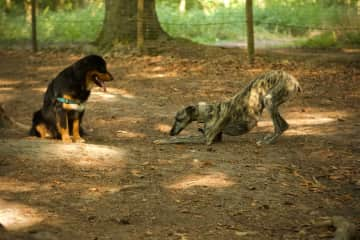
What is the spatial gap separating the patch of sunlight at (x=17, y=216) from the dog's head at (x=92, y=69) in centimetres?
324

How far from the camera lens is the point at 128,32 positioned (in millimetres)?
20266

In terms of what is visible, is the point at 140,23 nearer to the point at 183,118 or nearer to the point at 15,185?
the point at 183,118

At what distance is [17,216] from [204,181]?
7.51 ft

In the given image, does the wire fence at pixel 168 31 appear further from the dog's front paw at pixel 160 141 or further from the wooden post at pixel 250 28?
the dog's front paw at pixel 160 141

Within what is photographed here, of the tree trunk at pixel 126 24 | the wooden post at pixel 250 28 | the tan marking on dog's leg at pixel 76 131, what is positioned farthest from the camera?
the tree trunk at pixel 126 24

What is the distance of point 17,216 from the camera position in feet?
18.9

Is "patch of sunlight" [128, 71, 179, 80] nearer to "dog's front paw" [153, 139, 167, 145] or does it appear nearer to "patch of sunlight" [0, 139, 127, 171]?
"dog's front paw" [153, 139, 167, 145]

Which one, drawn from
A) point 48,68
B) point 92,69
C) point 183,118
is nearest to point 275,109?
point 183,118

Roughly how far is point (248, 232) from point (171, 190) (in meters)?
1.39

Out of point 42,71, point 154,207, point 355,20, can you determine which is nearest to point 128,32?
point 42,71

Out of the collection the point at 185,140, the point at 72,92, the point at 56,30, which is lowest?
the point at 185,140

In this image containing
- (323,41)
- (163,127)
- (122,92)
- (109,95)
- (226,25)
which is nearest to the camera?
(163,127)

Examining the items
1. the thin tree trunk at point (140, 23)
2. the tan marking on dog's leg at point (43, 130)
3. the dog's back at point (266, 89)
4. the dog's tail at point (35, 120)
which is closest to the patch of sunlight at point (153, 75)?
the thin tree trunk at point (140, 23)

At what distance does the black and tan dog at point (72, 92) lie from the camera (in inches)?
358
